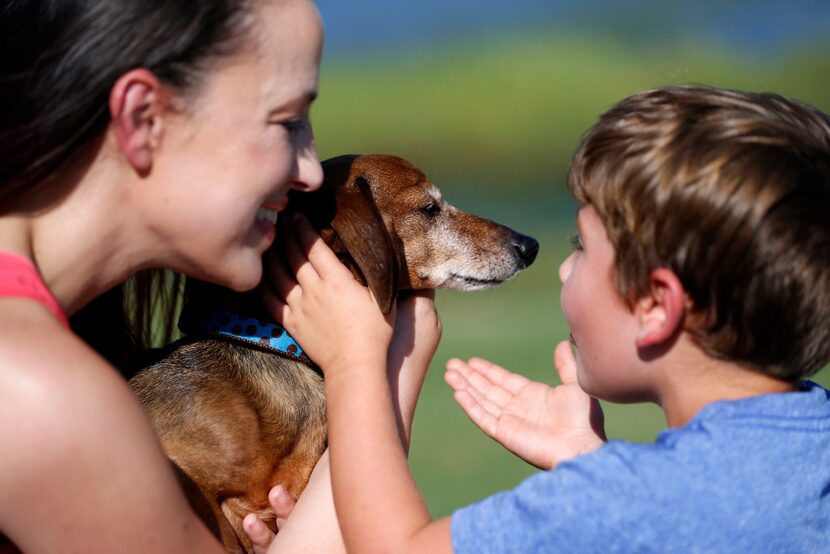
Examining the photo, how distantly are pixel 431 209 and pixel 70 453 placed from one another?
177 cm

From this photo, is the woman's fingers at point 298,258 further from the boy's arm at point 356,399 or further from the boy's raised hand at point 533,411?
the boy's raised hand at point 533,411

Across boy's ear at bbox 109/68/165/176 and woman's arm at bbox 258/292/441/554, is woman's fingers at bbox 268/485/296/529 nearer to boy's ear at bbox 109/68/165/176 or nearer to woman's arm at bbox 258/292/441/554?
woman's arm at bbox 258/292/441/554

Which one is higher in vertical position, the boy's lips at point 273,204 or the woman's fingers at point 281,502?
the boy's lips at point 273,204

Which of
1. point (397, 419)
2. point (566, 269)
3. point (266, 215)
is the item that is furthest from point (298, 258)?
point (566, 269)

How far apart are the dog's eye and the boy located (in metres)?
1.18

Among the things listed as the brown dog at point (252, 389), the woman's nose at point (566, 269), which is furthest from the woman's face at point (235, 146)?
the woman's nose at point (566, 269)

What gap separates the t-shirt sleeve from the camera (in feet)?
5.74

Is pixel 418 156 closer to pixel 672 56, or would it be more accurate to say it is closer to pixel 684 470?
pixel 672 56

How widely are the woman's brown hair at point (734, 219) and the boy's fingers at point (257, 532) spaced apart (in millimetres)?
1118

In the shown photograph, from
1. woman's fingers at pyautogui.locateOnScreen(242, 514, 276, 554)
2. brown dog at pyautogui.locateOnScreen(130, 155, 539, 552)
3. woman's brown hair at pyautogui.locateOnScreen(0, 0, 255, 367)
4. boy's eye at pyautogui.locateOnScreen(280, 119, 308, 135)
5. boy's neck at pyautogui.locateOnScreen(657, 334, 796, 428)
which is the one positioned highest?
woman's brown hair at pyautogui.locateOnScreen(0, 0, 255, 367)

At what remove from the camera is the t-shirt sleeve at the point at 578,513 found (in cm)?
175

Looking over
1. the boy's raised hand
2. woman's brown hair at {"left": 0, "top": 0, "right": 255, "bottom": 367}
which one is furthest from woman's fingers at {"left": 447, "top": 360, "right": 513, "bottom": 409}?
woman's brown hair at {"left": 0, "top": 0, "right": 255, "bottom": 367}

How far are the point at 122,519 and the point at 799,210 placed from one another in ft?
4.09

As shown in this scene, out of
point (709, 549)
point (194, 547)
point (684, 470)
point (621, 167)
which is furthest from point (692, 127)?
point (194, 547)
